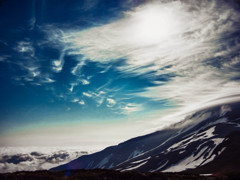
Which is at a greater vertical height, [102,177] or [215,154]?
[102,177]

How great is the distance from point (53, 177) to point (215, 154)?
196923 millimetres

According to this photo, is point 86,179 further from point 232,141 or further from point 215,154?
point 232,141

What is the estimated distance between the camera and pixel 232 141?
645 feet

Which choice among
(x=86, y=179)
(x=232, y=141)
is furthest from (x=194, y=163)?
(x=86, y=179)

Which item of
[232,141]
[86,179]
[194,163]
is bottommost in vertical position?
[194,163]

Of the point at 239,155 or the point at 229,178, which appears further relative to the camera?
the point at 239,155

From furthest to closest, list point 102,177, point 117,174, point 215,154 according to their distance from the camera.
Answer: point 215,154 → point 117,174 → point 102,177

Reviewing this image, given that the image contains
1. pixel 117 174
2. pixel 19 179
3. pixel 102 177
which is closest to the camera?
pixel 19 179

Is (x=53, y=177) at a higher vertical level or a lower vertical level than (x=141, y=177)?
higher

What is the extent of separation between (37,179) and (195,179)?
2832cm

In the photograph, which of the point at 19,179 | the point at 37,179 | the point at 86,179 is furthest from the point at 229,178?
the point at 19,179

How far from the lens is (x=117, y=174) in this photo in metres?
35.4

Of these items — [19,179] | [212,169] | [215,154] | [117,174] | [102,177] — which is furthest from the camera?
[215,154]

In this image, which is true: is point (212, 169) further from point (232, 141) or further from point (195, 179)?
point (195, 179)
